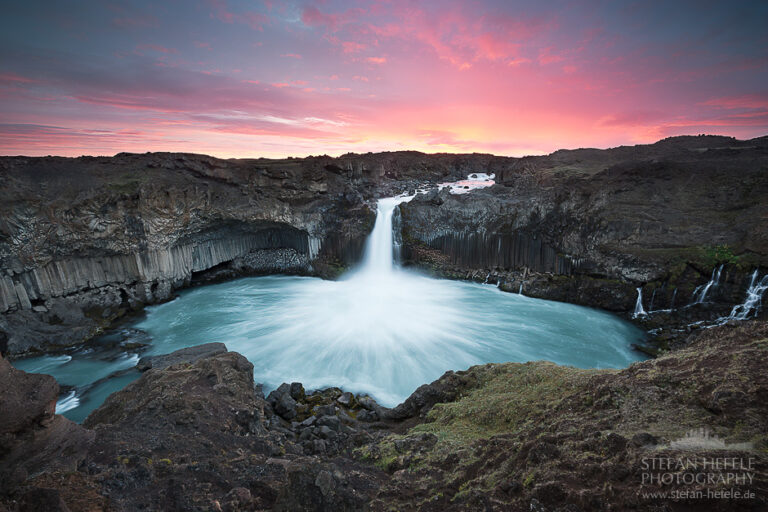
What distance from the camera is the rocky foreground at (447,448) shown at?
3205mm

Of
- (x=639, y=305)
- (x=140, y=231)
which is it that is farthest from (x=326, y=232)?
(x=639, y=305)

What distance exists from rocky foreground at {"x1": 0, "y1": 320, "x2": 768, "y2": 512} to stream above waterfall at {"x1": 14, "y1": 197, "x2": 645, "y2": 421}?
18.9 ft

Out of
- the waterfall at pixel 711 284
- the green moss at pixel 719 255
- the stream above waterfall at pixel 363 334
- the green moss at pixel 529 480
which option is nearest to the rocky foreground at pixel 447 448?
the green moss at pixel 529 480

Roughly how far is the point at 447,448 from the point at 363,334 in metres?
11.7

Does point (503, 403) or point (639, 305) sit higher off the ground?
point (503, 403)

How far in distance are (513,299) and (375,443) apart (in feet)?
57.3

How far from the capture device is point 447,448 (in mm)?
5461

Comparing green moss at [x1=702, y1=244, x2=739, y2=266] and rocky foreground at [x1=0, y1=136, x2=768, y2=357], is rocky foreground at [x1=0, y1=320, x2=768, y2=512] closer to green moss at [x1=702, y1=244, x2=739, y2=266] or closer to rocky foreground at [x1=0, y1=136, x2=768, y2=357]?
rocky foreground at [x1=0, y1=136, x2=768, y2=357]

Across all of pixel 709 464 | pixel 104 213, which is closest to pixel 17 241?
pixel 104 213

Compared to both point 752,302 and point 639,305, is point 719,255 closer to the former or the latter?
point 752,302

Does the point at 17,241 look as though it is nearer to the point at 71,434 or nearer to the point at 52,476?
the point at 71,434

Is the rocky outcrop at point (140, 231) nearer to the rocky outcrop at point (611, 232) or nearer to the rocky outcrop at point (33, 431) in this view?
the rocky outcrop at point (611, 232)

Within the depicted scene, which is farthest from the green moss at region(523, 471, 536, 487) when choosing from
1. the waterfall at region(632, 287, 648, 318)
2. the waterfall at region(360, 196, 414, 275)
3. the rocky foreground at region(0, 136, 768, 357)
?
the waterfall at region(360, 196, 414, 275)

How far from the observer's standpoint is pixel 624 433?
381 cm
